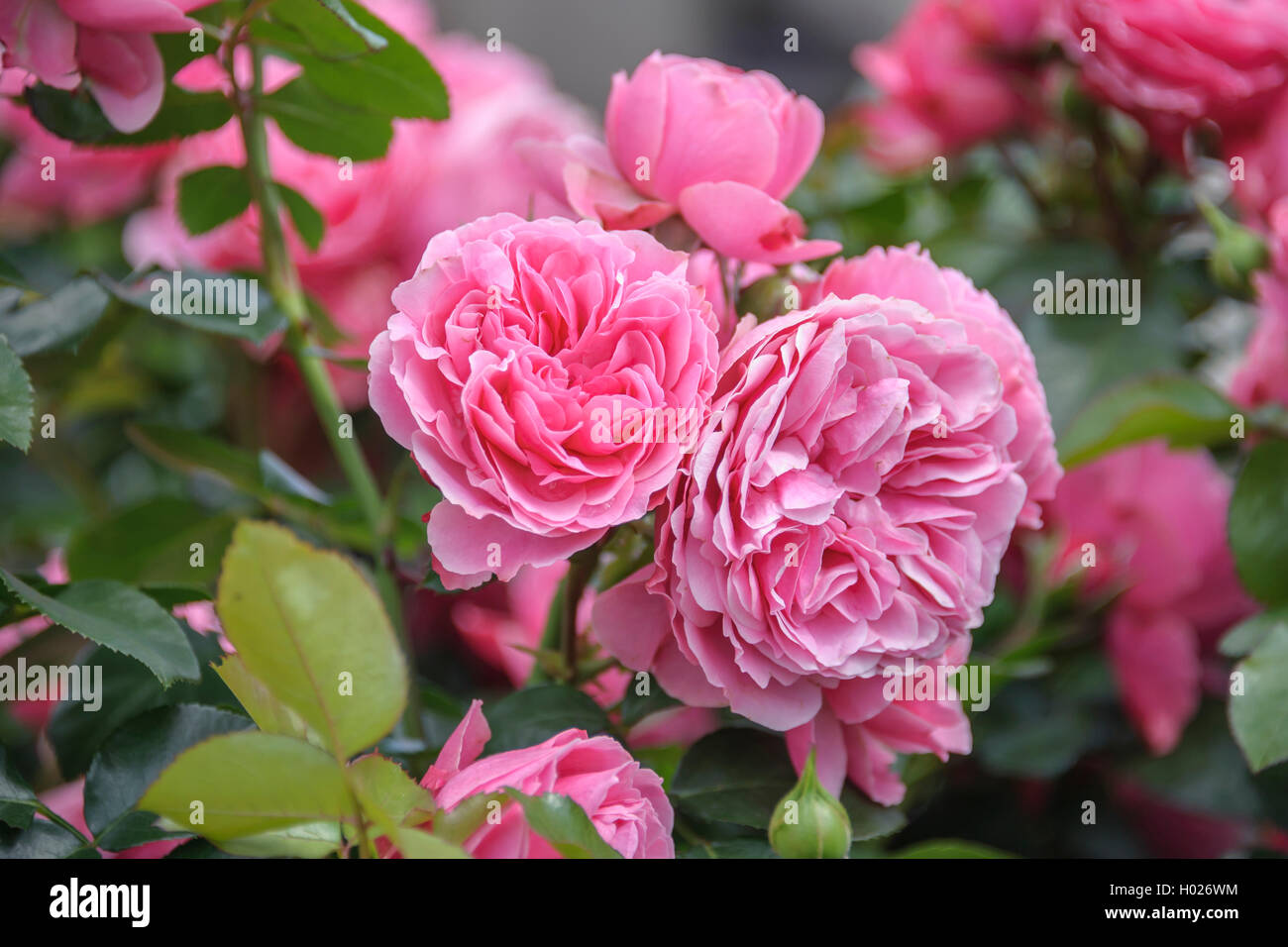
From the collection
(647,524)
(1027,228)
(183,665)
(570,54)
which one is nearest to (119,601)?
(183,665)

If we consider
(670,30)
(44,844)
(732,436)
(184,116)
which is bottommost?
(44,844)

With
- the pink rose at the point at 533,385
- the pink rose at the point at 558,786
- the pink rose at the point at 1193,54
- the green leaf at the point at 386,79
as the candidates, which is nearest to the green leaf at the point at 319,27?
the green leaf at the point at 386,79

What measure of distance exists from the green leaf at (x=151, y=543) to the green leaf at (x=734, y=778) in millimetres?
211

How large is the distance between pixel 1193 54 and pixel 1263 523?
0.20 m

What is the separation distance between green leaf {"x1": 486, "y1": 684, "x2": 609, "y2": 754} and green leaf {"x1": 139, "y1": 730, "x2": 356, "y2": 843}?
67mm

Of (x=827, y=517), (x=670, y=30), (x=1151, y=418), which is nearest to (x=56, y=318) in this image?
(x=827, y=517)

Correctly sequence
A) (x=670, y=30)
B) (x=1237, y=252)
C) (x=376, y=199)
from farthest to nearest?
(x=670, y=30) → (x=376, y=199) → (x=1237, y=252)

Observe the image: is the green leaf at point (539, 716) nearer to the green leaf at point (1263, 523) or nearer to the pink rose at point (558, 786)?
the pink rose at point (558, 786)

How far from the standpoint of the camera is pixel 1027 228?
0.65m

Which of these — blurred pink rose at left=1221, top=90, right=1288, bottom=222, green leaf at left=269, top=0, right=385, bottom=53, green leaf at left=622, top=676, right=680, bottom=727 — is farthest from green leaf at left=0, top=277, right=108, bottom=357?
blurred pink rose at left=1221, top=90, right=1288, bottom=222

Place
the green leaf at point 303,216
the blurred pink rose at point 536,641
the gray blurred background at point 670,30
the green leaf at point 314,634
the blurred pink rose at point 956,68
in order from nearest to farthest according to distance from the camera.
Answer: the green leaf at point 314,634, the blurred pink rose at point 536,641, the green leaf at point 303,216, the blurred pink rose at point 956,68, the gray blurred background at point 670,30

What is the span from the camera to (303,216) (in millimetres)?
448

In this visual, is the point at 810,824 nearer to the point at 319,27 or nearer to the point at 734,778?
the point at 734,778

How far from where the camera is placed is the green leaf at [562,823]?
9.8 inches
